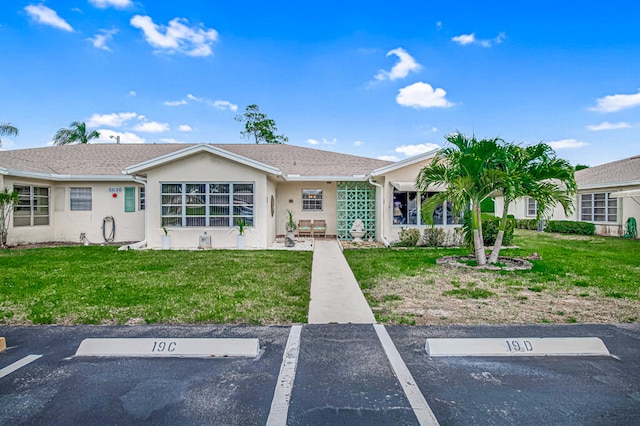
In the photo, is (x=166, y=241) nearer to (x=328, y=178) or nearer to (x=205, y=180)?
(x=205, y=180)

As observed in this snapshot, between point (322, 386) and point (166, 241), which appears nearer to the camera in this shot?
point (322, 386)

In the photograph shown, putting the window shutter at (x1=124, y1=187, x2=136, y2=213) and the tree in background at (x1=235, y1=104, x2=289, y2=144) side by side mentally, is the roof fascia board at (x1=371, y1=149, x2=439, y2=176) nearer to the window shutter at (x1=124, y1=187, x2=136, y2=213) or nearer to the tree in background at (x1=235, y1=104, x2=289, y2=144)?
the window shutter at (x1=124, y1=187, x2=136, y2=213)

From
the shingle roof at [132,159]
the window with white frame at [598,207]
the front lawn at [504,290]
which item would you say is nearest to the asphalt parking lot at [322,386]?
the front lawn at [504,290]

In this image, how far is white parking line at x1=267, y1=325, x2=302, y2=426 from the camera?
2789 mm

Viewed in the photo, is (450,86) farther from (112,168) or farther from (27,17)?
(27,17)

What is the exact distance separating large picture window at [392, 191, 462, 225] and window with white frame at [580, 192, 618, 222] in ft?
32.3

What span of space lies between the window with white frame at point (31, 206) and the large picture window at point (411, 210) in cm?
1505

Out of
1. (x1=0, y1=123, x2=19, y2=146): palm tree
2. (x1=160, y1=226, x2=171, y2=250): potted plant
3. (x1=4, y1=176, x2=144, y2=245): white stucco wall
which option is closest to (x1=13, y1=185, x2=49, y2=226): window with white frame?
(x1=4, y1=176, x2=144, y2=245): white stucco wall

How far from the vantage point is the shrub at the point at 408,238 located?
13.8 metres

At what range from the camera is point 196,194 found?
13336 millimetres

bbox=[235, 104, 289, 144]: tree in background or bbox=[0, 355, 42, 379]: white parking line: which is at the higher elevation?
bbox=[235, 104, 289, 144]: tree in background

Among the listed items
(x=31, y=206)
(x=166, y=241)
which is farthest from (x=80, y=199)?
(x=166, y=241)

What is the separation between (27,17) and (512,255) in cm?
2061

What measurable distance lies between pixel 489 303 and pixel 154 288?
6.46 m
